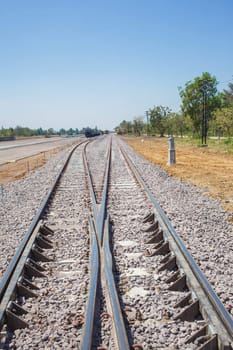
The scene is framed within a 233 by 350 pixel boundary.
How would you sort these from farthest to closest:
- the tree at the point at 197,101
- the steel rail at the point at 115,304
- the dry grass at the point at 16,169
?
the tree at the point at 197,101 → the dry grass at the point at 16,169 → the steel rail at the point at 115,304

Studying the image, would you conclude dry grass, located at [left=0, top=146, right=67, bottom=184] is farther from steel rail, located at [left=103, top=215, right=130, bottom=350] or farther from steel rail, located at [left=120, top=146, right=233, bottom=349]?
steel rail, located at [left=120, top=146, right=233, bottom=349]

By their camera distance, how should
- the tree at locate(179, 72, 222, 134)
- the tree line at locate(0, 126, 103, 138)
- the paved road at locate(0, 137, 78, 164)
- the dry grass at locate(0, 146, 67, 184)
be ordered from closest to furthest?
the dry grass at locate(0, 146, 67, 184)
the paved road at locate(0, 137, 78, 164)
the tree at locate(179, 72, 222, 134)
the tree line at locate(0, 126, 103, 138)

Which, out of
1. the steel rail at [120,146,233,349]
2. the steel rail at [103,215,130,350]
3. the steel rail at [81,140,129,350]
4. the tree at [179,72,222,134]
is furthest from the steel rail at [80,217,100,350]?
the tree at [179,72,222,134]

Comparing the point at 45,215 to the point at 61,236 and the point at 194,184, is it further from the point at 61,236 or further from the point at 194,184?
the point at 194,184

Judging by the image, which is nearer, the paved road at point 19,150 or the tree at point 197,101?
the paved road at point 19,150

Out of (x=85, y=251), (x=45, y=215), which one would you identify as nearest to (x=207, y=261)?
(x=85, y=251)

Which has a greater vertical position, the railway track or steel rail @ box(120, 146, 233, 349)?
steel rail @ box(120, 146, 233, 349)

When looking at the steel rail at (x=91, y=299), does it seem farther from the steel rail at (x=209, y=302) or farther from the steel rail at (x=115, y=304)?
the steel rail at (x=209, y=302)

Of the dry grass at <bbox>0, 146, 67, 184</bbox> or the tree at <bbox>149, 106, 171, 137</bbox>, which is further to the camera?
the tree at <bbox>149, 106, 171, 137</bbox>

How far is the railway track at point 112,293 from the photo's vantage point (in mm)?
3188

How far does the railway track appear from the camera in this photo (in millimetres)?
3188

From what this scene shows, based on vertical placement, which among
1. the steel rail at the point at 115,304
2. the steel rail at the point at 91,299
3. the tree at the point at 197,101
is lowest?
the steel rail at the point at 115,304

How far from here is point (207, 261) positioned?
197 inches

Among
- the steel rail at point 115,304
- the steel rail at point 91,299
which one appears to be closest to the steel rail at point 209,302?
the steel rail at point 115,304
